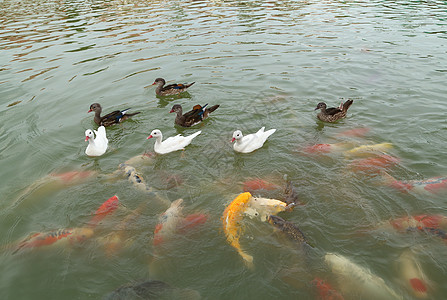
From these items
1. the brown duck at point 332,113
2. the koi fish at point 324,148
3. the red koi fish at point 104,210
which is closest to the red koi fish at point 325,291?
the koi fish at point 324,148

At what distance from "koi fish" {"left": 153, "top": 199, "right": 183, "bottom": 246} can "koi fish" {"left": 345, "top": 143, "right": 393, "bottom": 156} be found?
4.63 meters

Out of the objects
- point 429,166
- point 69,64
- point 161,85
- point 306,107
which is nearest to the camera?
point 429,166

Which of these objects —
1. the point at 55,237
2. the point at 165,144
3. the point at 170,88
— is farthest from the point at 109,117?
the point at 55,237

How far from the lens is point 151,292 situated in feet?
15.0

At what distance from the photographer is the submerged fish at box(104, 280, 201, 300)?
4492 millimetres

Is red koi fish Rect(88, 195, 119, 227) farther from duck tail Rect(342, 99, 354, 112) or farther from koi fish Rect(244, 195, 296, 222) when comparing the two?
duck tail Rect(342, 99, 354, 112)

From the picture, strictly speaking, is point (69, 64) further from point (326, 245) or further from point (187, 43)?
point (326, 245)

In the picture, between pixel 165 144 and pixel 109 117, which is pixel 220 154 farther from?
pixel 109 117

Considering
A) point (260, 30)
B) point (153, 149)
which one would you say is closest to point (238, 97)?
point (153, 149)

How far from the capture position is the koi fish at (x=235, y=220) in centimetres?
538

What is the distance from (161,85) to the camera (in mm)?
12047

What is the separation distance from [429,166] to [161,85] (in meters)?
9.41

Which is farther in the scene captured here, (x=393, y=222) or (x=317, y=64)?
(x=317, y=64)

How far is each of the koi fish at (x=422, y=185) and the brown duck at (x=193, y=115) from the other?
222 inches
